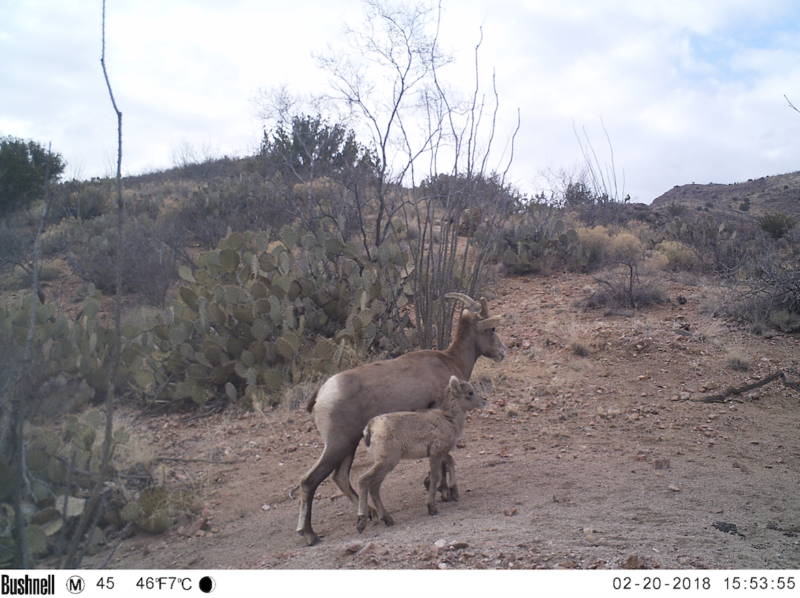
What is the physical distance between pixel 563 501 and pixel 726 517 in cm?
135

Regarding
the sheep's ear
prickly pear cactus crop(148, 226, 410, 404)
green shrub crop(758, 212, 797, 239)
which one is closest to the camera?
the sheep's ear

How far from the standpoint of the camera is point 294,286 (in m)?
10.6

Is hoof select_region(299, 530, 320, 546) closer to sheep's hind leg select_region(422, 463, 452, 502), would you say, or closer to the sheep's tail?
the sheep's tail

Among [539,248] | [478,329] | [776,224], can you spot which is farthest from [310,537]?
[776,224]

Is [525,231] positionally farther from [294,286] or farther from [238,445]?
[238,445]

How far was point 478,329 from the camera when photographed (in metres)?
7.11

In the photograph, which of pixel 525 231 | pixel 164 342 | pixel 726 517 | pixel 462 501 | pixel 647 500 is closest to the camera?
pixel 726 517

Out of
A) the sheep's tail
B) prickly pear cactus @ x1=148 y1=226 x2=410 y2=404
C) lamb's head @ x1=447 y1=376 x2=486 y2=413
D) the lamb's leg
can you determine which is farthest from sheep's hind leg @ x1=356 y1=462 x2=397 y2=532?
prickly pear cactus @ x1=148 y1=226 x2=410 y2=404

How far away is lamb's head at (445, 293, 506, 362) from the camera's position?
7090 mm

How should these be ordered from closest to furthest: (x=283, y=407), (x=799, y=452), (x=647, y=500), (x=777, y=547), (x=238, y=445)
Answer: (x=777, y=547)
(x=647, y=500)
(x=799, y=452)
(x=238, y=445)
(x=283, y=407)

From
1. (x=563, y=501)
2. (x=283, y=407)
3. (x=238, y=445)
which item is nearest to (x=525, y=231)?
(x=283, y=407)

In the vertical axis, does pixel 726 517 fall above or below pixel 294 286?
below
